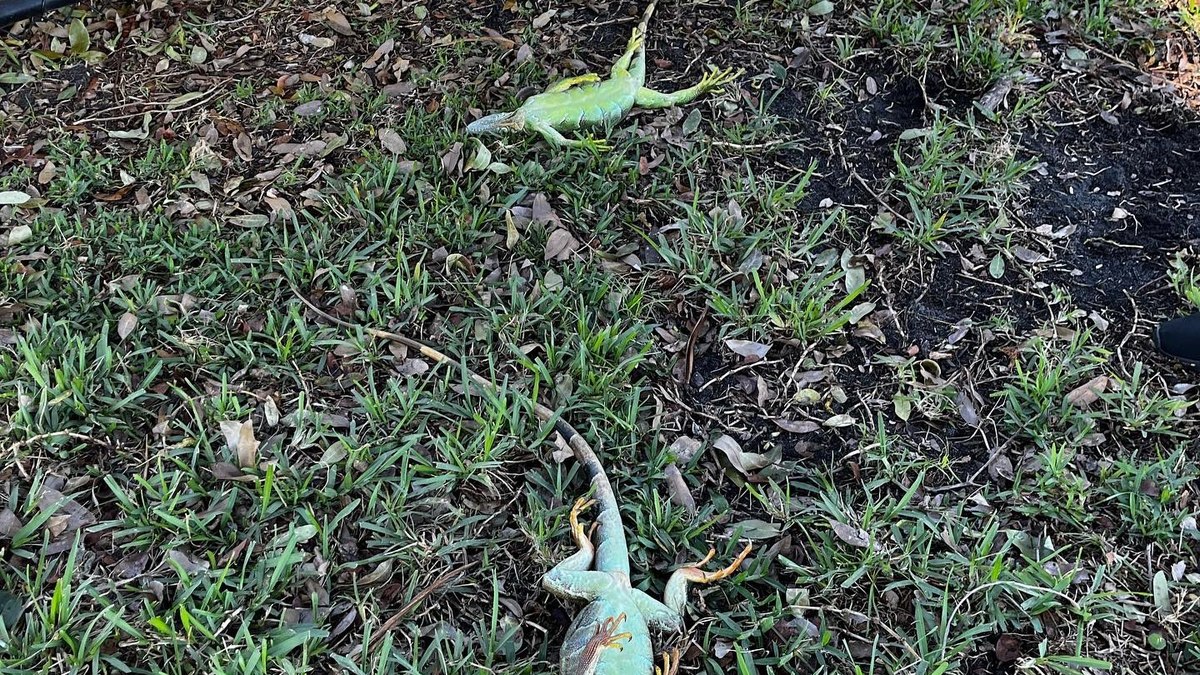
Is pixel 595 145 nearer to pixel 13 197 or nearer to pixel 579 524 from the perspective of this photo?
pixel 579 524

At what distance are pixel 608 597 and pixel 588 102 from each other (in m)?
1.90

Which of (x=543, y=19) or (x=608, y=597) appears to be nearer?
(x=608, y=597)

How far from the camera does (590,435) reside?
2402mm

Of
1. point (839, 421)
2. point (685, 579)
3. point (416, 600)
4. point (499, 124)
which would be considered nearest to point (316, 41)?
point (499, 124)

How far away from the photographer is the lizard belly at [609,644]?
1866 mm

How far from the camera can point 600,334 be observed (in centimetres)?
254

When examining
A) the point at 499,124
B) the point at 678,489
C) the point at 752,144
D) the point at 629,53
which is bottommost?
the point at 678,489

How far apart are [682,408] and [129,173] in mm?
2212

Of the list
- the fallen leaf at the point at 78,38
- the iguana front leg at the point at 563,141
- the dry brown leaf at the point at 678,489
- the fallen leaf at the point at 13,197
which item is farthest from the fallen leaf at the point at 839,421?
the fallen leaf at the point at 78,38

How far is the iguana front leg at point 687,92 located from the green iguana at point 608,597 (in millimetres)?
1580

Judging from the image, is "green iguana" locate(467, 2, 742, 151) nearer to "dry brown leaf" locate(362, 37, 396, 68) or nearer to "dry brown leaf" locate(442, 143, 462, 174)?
"dry brown leaf" locate(442, 143, 462, 174)

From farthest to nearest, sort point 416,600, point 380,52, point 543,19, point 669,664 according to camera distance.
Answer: point 543,19
point 380,52
point 416,600
point 669,664

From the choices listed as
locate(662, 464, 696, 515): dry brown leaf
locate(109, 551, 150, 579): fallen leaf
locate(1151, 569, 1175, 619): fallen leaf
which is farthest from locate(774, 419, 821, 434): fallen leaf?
locate(109, 551, 150, 579): fallen leaf

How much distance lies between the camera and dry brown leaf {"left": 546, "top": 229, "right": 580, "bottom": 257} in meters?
2.85
